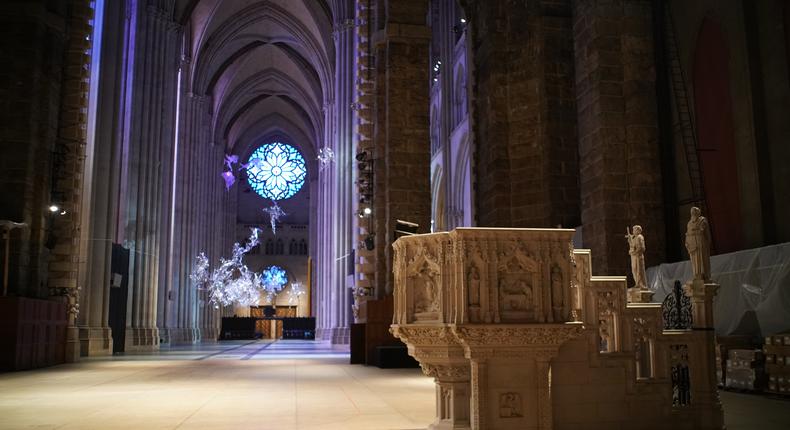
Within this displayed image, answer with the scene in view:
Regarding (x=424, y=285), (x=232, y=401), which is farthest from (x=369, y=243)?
(x=424, y=285)

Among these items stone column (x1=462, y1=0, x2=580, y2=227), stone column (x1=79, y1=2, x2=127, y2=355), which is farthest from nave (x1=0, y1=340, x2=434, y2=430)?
stone column (x1=79, y1=2, x2=127, y2=355)

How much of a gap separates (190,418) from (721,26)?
10.6 m

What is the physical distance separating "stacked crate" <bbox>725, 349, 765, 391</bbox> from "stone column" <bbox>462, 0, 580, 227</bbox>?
18.1 ft

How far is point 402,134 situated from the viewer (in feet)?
54.9

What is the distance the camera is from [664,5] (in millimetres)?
13477

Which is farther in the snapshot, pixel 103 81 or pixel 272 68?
pixel 272 68

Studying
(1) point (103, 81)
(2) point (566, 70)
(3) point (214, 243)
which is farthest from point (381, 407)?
(3) point (214, 243)

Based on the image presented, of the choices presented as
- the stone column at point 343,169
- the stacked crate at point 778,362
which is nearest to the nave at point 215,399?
the stacked crate at point 778,362

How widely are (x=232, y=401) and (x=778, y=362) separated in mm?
6131

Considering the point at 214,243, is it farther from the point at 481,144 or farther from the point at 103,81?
the point at 481,144

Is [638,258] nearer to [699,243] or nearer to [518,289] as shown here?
[699,243]

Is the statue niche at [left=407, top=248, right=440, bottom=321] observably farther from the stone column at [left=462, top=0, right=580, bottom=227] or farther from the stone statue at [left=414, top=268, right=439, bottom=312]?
the stone column at [left=462, top=0, right=580, bottom=227]

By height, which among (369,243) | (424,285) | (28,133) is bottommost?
(424,285)

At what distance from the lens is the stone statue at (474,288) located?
5363 mm
